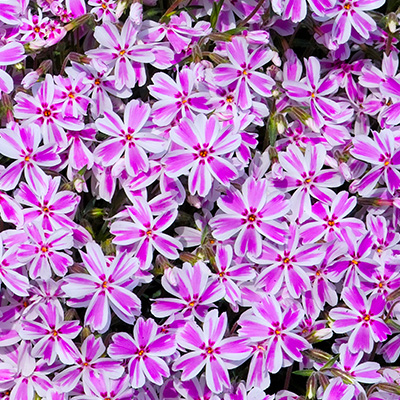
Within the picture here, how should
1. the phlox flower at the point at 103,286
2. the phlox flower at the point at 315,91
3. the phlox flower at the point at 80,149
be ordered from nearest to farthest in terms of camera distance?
the phlox flower at the point at 103,286
the phlox flower at the point at 80,149
the phlox flower at the point at 315,91

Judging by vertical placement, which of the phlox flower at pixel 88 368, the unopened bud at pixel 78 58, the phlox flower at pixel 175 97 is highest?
the unopened bud at pixel 78 58

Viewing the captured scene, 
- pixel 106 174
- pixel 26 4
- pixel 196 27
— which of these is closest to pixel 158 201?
pixel 106 174

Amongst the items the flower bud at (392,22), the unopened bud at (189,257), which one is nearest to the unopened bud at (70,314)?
the unopened bud at (189,257)

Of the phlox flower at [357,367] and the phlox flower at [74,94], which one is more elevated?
the phlox flower at [74,94]

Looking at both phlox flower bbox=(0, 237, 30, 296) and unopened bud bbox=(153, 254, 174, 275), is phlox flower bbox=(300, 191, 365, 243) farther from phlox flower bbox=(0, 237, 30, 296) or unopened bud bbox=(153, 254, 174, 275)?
phlox flower bbox=(0, 237, 30, 296)

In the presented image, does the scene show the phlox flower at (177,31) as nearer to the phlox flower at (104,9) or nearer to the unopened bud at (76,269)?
the phlox flower at (104,9)

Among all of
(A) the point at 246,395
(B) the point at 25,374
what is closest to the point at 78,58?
(B) the point at 25,374

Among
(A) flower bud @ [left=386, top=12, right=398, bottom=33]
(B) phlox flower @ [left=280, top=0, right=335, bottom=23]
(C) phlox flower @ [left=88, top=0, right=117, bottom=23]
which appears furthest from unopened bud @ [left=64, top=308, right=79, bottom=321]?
(A) flower bud @ [left=386, top=12, right=398, bottom=33]

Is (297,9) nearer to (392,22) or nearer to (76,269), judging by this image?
(392,22)
